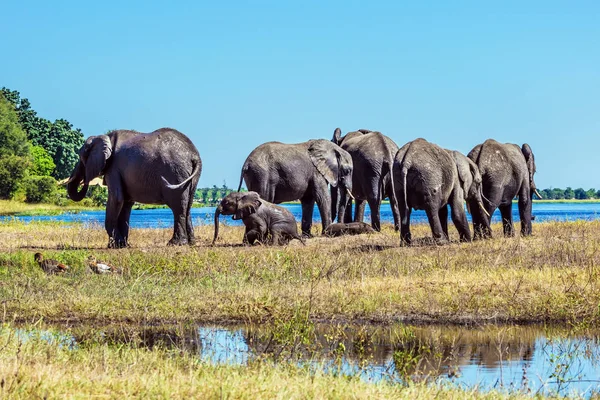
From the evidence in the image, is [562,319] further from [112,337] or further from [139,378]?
[139,378]

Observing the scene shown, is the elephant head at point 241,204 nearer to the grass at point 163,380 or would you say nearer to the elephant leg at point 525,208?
the elephant leg at point 525,208

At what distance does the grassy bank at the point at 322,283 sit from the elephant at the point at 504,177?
8.28 feet

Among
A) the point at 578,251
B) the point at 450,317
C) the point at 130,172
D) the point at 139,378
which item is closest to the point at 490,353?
the point at 450,317

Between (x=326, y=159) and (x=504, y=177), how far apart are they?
3975 mm

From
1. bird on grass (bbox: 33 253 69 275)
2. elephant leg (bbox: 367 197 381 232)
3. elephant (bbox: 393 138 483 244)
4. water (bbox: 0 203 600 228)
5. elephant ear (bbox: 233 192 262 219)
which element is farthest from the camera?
water (bbox: 0 203 600 228)

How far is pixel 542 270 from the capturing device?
1552 centimetres

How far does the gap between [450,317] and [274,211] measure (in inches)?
288

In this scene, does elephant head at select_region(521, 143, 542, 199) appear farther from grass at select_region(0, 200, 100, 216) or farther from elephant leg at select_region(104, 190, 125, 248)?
grass at select_region(0, 200, 100, 216)

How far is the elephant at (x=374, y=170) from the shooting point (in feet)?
76.6

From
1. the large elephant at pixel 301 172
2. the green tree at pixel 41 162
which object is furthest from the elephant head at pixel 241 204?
the green tree at pixel 41 162

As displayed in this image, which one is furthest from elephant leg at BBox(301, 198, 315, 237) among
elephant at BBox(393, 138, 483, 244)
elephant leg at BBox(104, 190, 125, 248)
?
elephant leg at BBox(104, 190, 125, 248)

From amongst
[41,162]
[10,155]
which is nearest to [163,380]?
[10,155]

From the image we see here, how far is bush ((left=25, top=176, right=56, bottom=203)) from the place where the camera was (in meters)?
71.2

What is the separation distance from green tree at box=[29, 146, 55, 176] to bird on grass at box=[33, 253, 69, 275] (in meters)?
69.0
